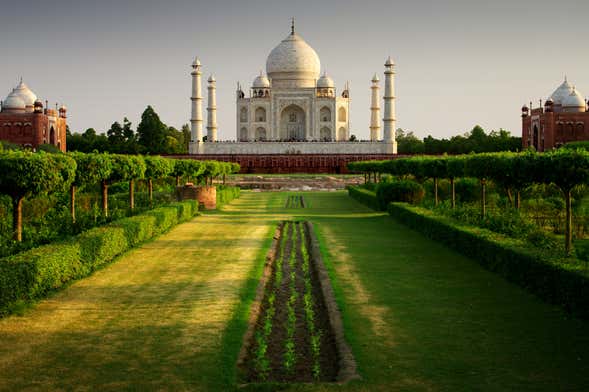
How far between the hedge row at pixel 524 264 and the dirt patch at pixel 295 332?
6.99 feet

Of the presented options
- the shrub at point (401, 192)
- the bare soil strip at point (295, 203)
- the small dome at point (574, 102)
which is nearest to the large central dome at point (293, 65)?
the small dome at point (574, 102)

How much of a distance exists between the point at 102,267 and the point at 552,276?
5.64 meters

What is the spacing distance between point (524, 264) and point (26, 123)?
5042 cm

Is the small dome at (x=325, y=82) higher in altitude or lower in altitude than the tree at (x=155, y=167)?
higher

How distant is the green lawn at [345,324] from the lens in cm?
496

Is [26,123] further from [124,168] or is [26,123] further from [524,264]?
[524,264]

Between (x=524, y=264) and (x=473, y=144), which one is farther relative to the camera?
Result: (x=473, y=144)

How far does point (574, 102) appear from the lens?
51.9m

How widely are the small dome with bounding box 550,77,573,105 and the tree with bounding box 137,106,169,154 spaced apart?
3089 centimetres

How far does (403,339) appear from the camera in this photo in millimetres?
5918

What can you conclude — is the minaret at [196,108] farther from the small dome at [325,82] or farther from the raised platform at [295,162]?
the small dome at [325,82]

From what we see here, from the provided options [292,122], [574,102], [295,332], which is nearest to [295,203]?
[295,332]

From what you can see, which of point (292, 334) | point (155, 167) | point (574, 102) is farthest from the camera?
point (574, 102)

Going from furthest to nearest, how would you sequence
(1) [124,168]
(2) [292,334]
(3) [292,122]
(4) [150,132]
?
(3) [292,122], (4) [150,132], (1) [124,168], (2) [292,334]
